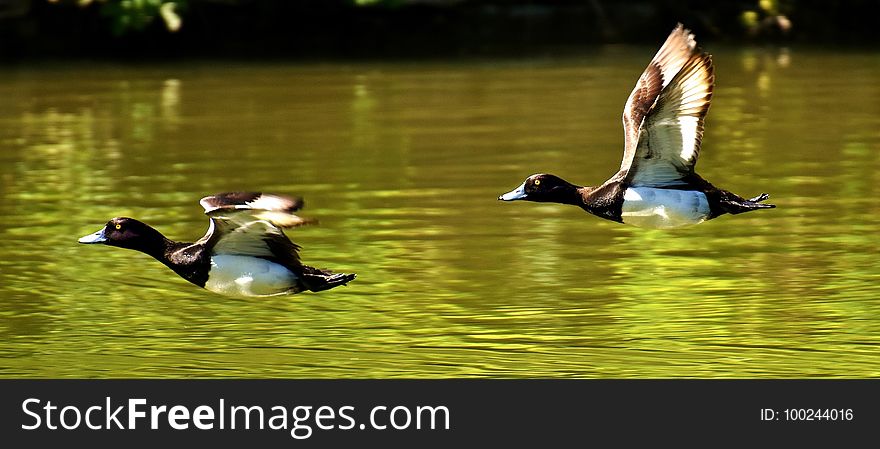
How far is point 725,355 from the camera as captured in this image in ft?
28.5

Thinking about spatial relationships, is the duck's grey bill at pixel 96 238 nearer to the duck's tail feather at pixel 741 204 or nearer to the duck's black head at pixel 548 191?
the duck's black head at pixel 548 191

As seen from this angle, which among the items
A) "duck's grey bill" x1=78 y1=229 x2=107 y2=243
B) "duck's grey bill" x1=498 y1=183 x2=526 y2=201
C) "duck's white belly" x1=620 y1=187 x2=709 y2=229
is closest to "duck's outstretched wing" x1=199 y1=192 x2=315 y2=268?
"duck's grey bill" x1=78 y1=229 x2=107 y2=243

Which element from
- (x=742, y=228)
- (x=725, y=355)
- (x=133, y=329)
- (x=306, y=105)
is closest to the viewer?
(x=725, y=355)

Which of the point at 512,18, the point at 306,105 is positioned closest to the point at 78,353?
the point at 306,105

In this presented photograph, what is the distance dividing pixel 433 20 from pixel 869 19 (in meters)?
6.94

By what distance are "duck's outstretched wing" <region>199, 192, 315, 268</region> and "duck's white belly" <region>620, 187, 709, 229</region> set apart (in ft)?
4.11

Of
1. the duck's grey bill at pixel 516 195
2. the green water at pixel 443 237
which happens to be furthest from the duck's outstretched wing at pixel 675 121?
the green water at pixel 443 237

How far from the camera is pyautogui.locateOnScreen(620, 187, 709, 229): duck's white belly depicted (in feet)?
22.6

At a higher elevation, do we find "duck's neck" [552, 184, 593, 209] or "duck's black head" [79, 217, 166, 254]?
"duck's neck" [552, 184, 593, 209]

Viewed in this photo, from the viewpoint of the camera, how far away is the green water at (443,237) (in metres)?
8.95

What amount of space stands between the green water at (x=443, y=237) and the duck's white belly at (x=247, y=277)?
152 cm

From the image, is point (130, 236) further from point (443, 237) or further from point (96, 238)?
point (443, 237)

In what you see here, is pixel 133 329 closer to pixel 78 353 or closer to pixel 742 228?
pixel 78 353

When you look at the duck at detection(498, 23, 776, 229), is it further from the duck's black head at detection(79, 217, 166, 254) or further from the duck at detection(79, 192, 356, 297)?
the duck's black head at detection(79, 217, 166, 254)
